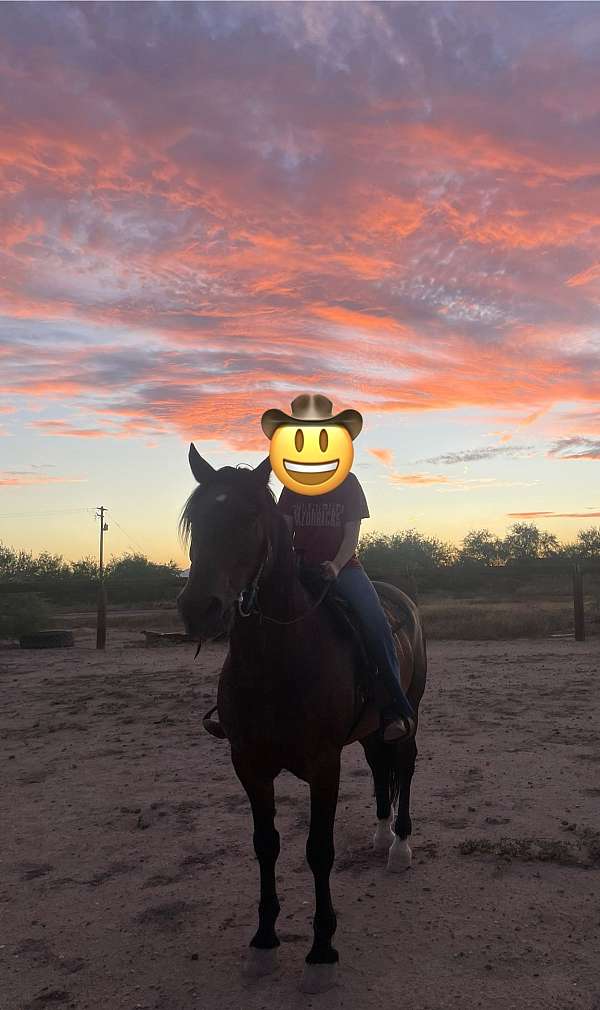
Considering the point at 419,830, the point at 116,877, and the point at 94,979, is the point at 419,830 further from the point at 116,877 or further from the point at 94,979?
the point at 94,979

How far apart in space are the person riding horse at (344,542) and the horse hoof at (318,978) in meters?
1.21

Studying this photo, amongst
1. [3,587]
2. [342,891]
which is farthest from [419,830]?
[3,587]

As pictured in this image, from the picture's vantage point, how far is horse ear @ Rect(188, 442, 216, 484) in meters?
3.24

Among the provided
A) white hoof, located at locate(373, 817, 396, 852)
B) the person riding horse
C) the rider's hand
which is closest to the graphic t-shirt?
the person riding horse

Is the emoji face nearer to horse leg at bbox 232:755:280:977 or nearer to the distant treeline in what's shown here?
horse leg at bbox 232:755:280:977

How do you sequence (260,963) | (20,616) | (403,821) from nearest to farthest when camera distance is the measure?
(260,963)
(403,821)
(20,616)

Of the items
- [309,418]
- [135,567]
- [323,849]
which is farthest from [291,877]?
[135,567]

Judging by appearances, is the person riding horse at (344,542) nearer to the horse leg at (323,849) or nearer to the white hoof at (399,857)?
the horse leg at (323,849)

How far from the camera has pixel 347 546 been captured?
12.9 ft

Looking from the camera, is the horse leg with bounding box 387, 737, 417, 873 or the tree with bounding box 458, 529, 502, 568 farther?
the tree with bounding box 458, 529, 502, 568

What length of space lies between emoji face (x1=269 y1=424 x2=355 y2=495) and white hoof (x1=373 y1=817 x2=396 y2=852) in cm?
254

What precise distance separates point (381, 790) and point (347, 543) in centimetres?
204

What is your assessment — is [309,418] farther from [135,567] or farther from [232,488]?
[135,567]

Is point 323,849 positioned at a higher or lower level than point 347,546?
lower
